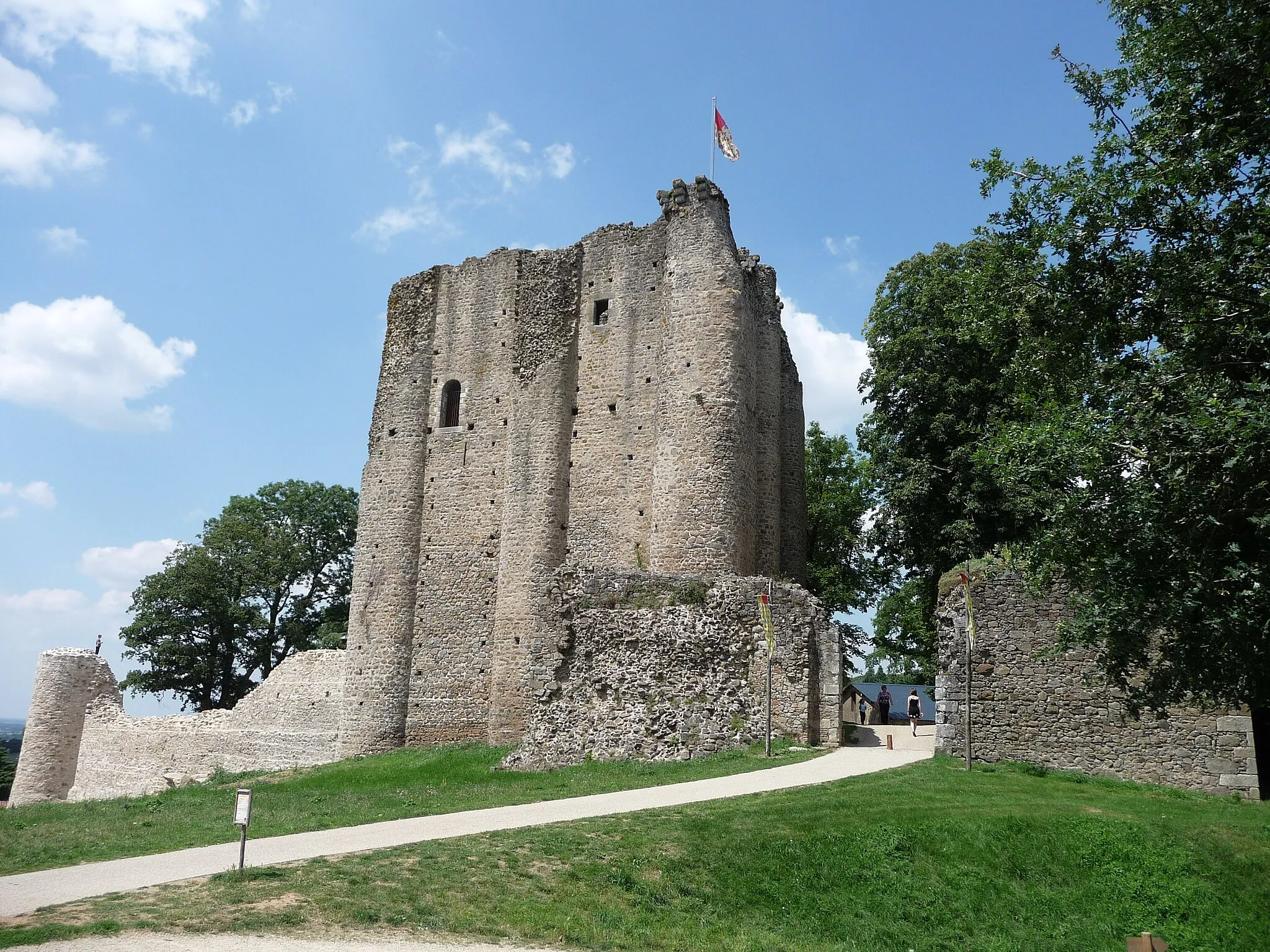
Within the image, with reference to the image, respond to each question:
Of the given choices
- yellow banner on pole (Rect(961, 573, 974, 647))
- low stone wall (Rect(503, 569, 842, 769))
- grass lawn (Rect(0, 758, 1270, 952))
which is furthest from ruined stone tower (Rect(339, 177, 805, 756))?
grass lawn (Rect(0, 758, 1270, 952))

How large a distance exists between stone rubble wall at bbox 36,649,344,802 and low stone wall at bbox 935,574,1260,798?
18563 mm

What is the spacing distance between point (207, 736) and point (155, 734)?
2.39 m

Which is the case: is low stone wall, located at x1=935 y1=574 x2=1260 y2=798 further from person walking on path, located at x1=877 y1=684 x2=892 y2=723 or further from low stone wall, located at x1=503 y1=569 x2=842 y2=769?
person walking on path, located at x1=877 y1=684 x2=892 y2=723

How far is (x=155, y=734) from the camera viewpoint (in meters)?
32.7

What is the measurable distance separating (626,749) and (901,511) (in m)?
9.09

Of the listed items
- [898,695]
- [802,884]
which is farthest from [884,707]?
[802,884]

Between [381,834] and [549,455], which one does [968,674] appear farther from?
[549,455]

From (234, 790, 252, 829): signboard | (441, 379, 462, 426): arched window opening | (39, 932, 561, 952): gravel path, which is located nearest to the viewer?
(39, 932, 561, 952): gravel path

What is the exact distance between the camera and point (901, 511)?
23.4 metres

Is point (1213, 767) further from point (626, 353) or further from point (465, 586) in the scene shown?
point (465, 586)

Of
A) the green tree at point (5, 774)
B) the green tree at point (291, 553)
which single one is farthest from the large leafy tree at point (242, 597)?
the green tree at point (5, 774)

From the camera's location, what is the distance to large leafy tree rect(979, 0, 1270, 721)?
30.6 feet

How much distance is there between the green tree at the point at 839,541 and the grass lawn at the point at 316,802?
1187 cm

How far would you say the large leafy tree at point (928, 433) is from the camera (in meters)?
22.2
